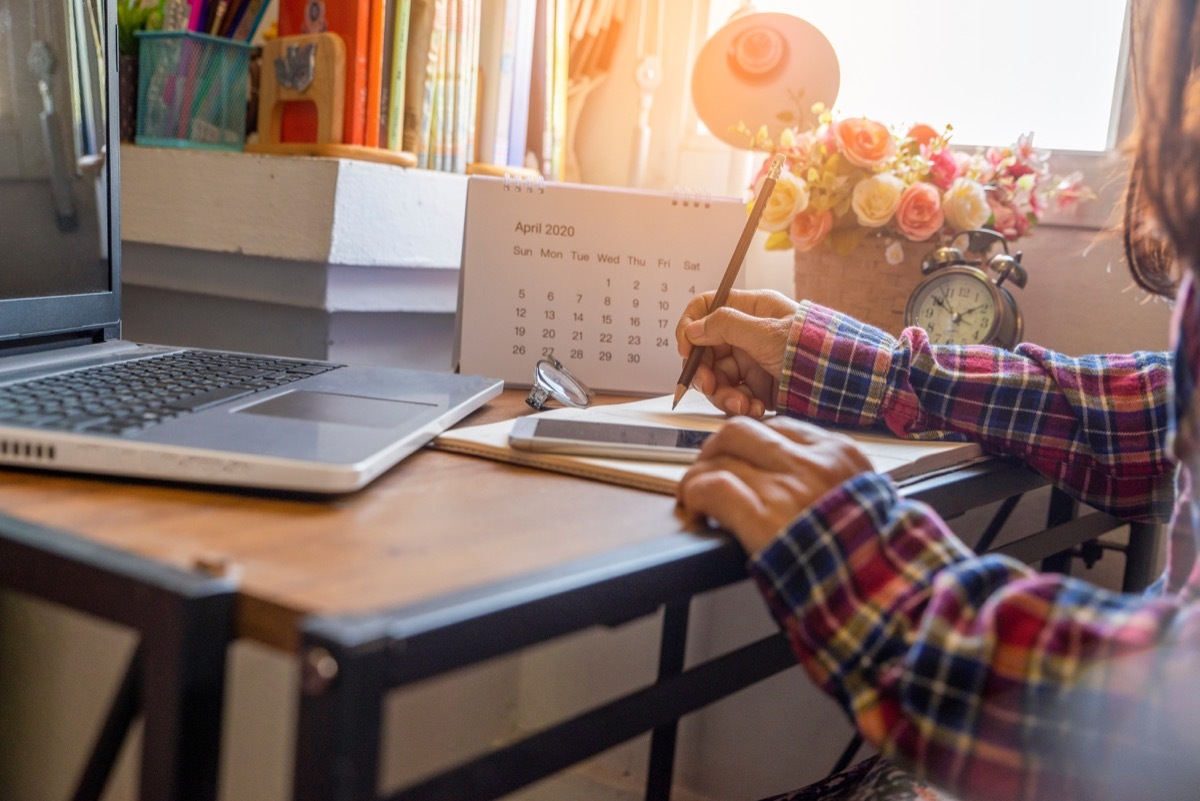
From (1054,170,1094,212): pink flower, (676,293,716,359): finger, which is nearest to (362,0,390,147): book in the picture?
(676,293,716,359): finger

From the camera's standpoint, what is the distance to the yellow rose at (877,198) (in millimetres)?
1158

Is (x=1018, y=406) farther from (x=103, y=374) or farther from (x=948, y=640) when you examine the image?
(x=103, y=374)

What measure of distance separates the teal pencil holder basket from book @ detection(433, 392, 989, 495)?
67 cm

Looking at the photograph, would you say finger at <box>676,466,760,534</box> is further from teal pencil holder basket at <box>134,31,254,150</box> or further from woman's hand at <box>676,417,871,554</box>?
teal pencil holder basket at <box>134,31,254,150</box>

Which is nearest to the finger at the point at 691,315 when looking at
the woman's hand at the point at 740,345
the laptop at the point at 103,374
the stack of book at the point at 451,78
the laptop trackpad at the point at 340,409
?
the woman's hand at the point at 740,345

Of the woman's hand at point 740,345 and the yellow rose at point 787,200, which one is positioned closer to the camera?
the woman's hand at point 740,345

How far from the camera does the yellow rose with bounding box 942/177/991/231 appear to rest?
1.17m

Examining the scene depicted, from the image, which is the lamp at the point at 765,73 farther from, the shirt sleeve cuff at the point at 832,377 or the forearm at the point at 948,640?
the forearm at the point at 948,640

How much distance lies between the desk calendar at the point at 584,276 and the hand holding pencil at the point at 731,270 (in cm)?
A: 8

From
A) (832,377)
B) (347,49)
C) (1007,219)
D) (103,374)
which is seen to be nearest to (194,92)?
(347,49)

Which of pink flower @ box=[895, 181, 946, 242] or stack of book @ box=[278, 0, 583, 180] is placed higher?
stack of book @ box=[278, 0, 583, 180]

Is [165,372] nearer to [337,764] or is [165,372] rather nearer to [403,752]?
[337,764]

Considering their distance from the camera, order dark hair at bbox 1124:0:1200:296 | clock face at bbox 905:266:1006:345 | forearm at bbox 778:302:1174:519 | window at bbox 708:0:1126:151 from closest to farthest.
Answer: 1. dark hair at bbox 1124:0:1200:296
2. forearm at bbox 778:302:1174:519
3. clock face at bbox 905:266:1006:345
4. window at bbox 708:0:1126:151

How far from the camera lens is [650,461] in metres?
0.70
